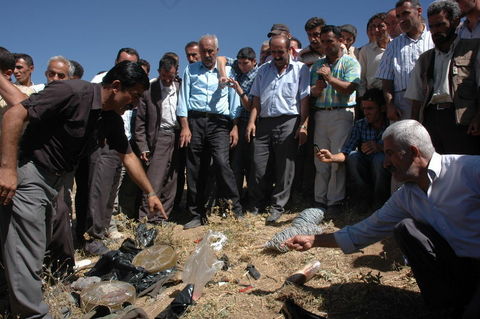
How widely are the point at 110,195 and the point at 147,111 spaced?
52.2 inches

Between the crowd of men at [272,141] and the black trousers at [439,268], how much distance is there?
0.03 ft

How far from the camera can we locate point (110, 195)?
220 inches

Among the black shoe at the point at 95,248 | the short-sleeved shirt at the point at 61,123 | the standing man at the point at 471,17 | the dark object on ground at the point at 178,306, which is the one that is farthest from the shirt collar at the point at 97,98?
the standing man at the point at 471,17

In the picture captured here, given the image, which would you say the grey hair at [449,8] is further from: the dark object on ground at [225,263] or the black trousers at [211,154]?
the dark object on ground at [225,263]

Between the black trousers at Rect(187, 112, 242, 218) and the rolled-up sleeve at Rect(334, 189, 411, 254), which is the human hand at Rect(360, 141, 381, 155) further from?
the rolled-up sleeve at Rect(334, 189, 411, 254)

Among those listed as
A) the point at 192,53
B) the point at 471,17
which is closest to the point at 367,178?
the point at 471,17

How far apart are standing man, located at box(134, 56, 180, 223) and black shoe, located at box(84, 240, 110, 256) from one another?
0.93 metres

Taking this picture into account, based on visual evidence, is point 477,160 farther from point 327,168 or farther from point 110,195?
point 110,195

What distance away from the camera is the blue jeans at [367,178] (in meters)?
5.05

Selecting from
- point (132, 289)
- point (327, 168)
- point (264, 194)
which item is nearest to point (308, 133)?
point (327, 168)

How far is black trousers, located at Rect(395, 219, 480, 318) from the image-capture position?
9.10ft

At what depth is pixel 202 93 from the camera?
19.4 ft

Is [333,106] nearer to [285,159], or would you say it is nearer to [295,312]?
[285,159]

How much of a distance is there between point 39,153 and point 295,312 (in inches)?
87.3
